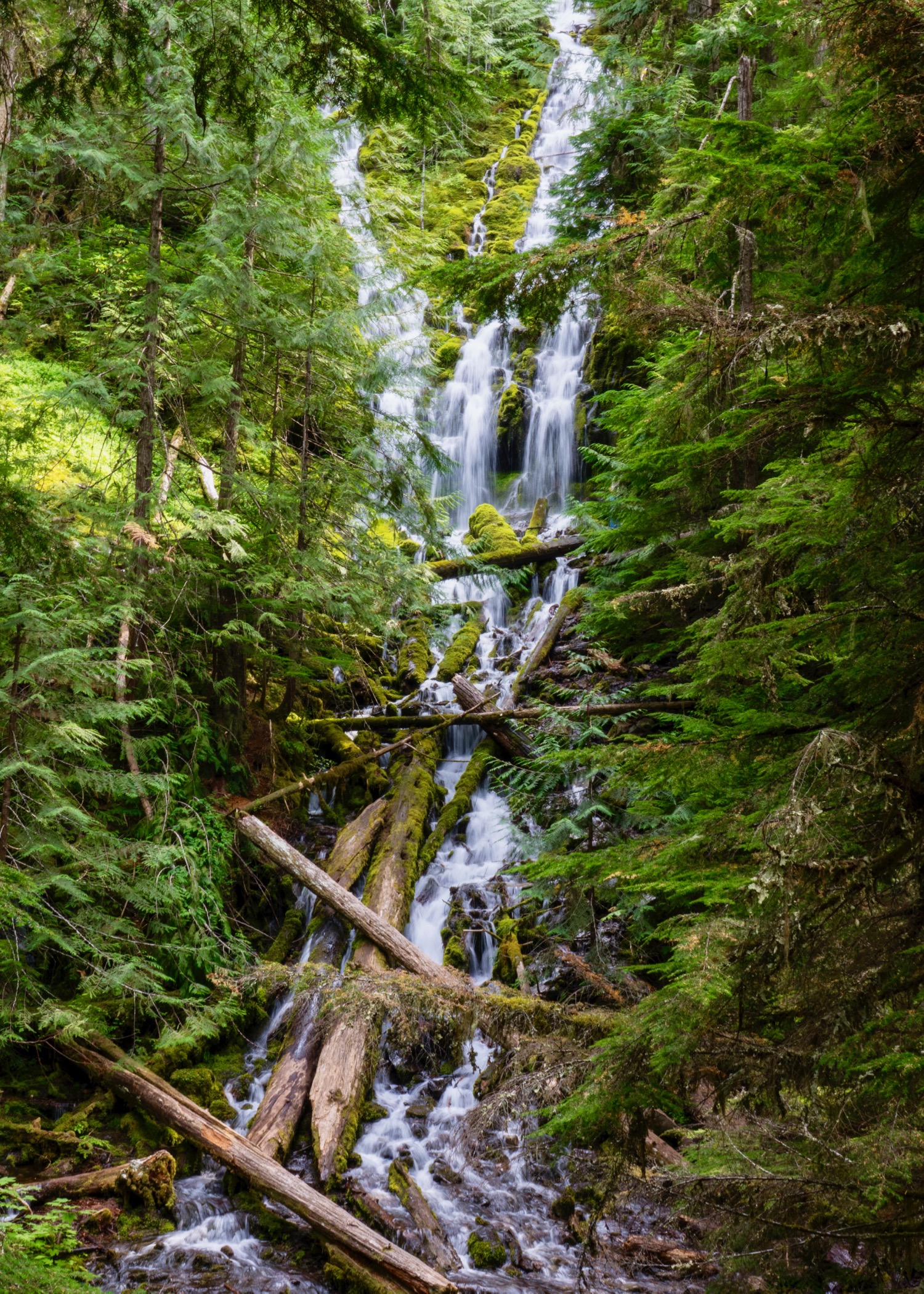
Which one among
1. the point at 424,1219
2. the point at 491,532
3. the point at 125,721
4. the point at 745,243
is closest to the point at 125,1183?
the point at 424,1219

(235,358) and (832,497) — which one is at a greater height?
Result: (235,358)

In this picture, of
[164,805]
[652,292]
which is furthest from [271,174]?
[164,805]

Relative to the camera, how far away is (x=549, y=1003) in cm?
407

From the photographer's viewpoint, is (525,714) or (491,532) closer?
(525,714)

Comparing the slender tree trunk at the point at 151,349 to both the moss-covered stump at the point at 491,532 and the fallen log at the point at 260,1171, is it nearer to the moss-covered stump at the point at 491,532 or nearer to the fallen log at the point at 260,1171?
the fallen log at the point at 260,1171

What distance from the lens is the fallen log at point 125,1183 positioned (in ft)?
17.5

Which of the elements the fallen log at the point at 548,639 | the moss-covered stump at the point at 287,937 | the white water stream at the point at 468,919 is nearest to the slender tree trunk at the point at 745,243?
the white water stream at the point at 468,919

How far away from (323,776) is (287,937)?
2.23 meters

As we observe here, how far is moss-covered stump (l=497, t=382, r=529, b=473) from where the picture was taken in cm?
1808

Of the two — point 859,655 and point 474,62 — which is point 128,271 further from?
point 474,62

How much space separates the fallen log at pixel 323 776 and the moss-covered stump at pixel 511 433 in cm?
880

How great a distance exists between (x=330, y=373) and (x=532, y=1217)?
27.5ft

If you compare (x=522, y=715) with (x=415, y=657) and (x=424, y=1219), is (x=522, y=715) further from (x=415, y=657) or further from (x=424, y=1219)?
(x=424, y=1219)

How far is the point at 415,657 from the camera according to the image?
13531mm
